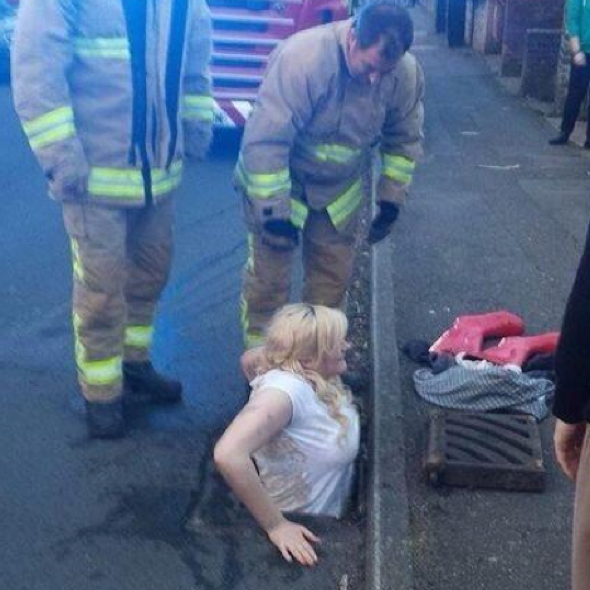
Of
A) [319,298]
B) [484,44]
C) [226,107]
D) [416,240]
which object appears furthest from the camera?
[484,44]

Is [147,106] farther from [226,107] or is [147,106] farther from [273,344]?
[226,107]

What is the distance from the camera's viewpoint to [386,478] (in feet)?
13.6

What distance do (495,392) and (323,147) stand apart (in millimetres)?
1301

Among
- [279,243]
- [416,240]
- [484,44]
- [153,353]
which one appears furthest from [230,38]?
[484,44]

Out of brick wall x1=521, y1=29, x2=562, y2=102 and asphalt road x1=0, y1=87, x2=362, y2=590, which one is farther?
brick wall x1=521, y1=29, x2=562, y2=102

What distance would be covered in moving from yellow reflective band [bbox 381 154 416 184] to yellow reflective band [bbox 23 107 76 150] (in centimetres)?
152

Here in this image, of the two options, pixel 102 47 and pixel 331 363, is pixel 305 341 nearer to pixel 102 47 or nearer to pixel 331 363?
pixel 331 363

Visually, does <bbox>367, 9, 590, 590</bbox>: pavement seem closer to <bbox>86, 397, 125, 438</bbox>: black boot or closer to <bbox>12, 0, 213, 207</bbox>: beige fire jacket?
<bbox>86, 397, 125, 438</bbox>: black boot

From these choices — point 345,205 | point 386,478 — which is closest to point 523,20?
point 345,205

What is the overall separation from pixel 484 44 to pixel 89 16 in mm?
15998

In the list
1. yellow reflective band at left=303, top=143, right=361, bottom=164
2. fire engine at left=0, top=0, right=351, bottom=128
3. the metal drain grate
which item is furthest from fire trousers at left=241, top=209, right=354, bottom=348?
fire engine at left=0, top=0, right=351, bottom=128

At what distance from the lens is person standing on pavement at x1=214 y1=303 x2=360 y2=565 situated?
3.78 m

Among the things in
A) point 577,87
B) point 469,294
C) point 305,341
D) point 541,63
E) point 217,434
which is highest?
point 305,341

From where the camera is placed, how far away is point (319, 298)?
5027mm
